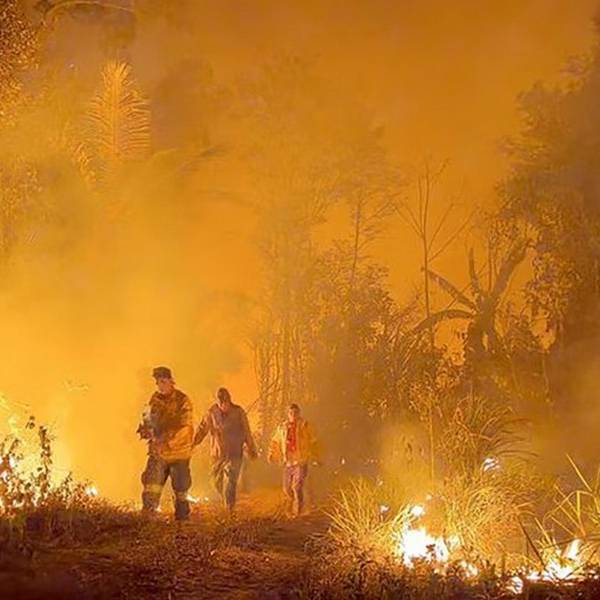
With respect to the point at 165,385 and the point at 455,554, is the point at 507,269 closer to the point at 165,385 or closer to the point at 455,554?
the point at 165,385

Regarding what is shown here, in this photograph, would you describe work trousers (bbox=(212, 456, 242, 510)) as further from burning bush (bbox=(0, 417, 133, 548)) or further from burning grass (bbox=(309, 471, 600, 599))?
burning grass (bbox=(309, 471, 600, 599))

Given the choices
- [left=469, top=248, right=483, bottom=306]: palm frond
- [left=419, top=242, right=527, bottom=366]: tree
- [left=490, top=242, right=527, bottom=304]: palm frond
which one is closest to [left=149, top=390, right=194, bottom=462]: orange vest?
[left=419, top=242, right=527, bottom=366]: tree

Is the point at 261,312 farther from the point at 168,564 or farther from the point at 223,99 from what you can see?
the point at 168,564

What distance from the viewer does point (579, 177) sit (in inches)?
682

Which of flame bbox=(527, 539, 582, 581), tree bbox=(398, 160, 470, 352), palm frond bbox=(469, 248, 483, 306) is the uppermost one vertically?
tree bbox=(398, 160, 470, 352)

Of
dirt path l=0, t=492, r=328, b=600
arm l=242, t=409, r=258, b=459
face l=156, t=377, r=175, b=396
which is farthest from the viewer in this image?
arm l=242, t=409, r=258, b=459

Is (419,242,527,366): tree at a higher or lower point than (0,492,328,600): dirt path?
higher

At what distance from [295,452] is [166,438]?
9.24 feet

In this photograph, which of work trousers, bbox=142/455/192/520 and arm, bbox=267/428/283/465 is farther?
arm, bbox=267/428/283/465

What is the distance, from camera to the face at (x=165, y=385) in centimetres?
1141

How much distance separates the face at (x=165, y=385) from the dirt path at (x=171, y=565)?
4.86 feet

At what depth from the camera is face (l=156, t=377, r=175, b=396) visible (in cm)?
1141

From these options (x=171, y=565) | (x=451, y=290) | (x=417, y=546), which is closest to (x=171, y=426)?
(x=171, y=565)

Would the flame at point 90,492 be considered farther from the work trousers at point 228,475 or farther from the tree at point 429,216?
the tree at point 429,216
